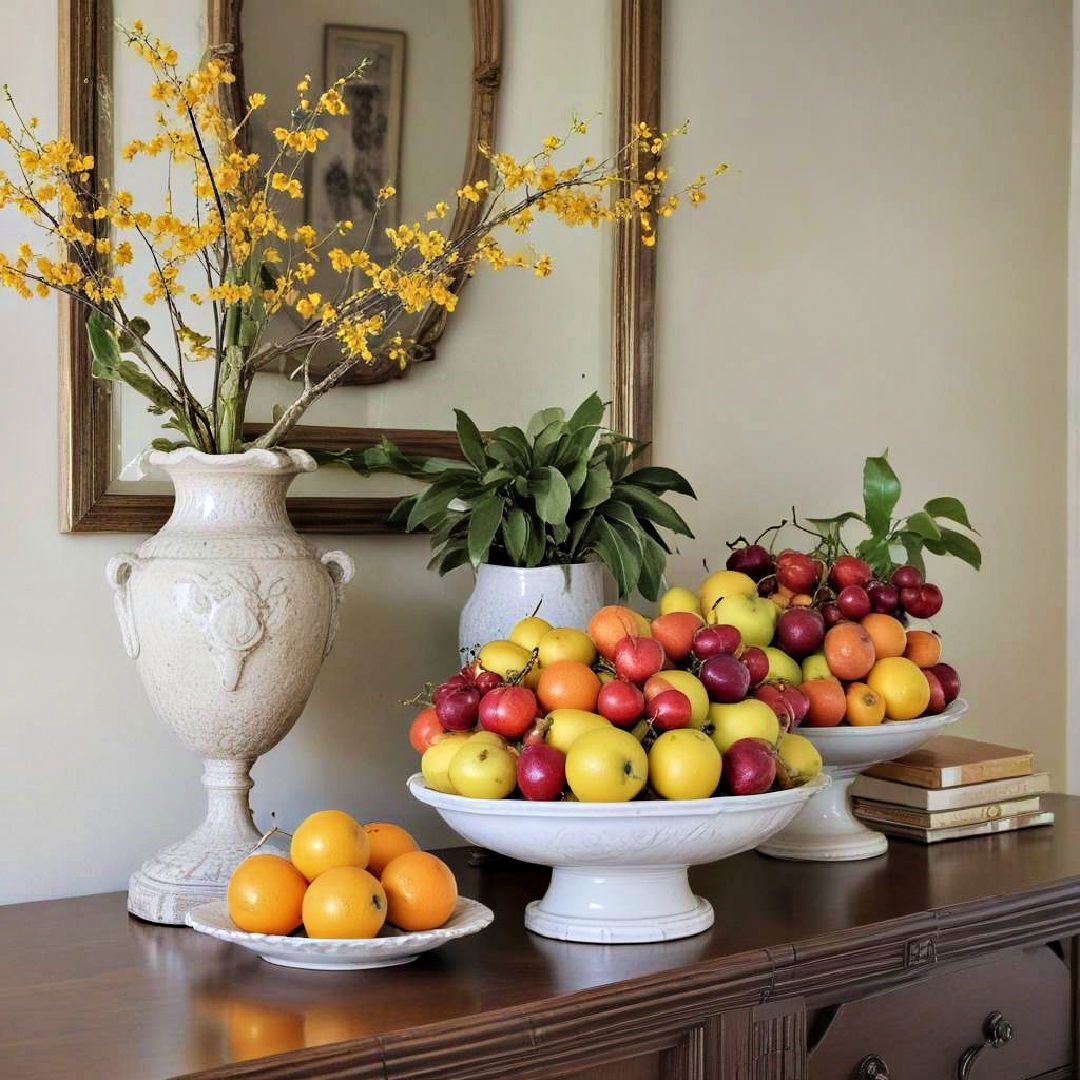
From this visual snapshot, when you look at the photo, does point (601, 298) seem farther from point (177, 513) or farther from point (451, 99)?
point (177, 513)

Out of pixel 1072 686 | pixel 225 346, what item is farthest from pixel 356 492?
pixel 1072 686

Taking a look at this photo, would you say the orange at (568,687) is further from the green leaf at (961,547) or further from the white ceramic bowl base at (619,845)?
the green leaf at (961,547)

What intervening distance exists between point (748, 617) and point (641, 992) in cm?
48

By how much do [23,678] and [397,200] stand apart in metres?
0.67

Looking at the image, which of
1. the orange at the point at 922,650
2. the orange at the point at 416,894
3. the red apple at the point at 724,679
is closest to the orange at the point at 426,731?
the orange at the point at 416,894

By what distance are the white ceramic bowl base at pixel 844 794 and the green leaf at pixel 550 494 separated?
0.35 metres

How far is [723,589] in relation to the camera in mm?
1572

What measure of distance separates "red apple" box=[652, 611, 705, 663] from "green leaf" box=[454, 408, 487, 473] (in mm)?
311

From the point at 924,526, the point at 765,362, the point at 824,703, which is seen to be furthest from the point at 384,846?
the point at 765,362

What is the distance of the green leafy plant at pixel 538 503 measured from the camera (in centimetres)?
155

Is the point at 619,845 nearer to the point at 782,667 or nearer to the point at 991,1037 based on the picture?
the point at 782,667

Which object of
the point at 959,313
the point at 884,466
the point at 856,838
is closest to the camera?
the point at 856,838

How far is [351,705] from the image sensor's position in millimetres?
1684

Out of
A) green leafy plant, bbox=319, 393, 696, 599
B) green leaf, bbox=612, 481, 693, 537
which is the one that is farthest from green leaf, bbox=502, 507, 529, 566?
green leaf, bbox=612, 481, 693, 537
